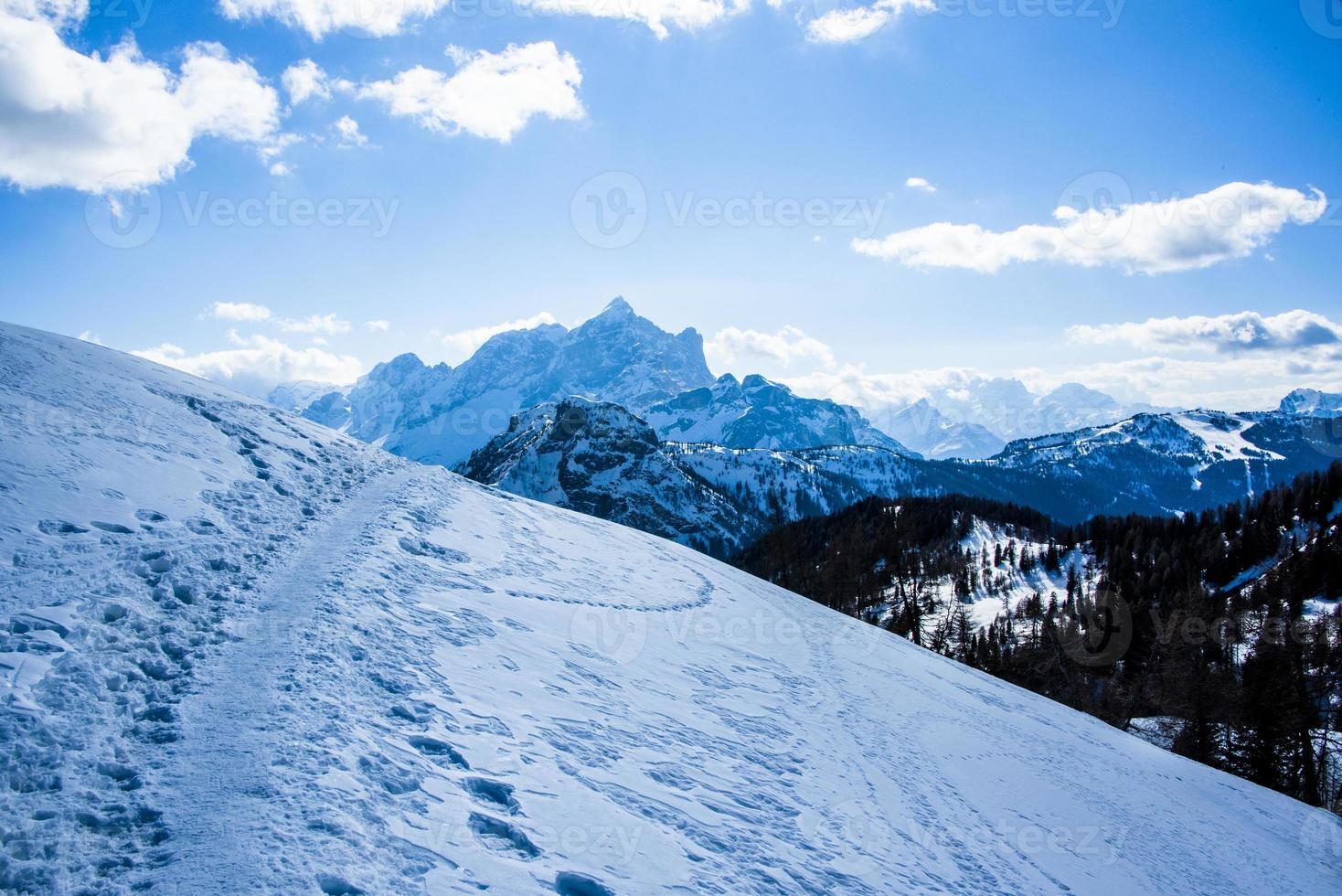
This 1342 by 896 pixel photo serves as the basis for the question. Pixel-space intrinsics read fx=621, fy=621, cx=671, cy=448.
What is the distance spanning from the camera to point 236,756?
714 centimetres

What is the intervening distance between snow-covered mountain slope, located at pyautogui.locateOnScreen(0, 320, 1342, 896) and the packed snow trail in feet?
0.11

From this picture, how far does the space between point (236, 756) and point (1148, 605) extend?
127049 mm

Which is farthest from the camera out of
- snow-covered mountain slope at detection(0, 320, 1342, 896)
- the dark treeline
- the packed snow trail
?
the dark treeline

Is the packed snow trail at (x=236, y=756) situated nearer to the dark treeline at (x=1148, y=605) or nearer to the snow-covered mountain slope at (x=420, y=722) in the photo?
the snow-covered mountain slope at (x=420, y=722)

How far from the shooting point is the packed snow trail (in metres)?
5.79

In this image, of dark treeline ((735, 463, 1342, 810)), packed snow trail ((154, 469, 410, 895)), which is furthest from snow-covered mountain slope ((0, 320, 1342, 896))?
dark treeline ((735, 463, 1342, 810))

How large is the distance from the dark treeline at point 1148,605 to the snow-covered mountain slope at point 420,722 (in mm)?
35096

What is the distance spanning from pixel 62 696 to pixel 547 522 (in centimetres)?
1763

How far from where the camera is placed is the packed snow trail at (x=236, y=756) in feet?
19.0

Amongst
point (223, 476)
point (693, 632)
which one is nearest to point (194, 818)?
point (223, 476)

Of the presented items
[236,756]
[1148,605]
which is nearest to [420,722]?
[236,756]

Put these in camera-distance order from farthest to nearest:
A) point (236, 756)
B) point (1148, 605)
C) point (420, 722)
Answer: point (1148, 605)
point (420, 722)
point (236, 756)

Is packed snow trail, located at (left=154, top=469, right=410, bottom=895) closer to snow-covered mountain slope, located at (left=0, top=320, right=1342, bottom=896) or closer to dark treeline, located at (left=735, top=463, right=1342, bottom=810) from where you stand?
snow-covered mountain slope, located at (left=0, top=320, right=1342, bottom=896)

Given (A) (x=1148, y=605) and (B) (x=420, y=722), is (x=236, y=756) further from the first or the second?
(A) (x=1148, y=605)
